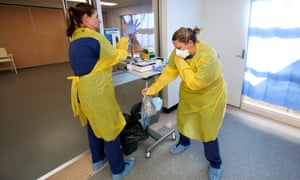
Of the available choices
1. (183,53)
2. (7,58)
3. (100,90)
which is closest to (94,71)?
(100,90)

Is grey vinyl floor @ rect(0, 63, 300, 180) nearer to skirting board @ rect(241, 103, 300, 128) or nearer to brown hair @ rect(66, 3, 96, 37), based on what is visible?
skirting board @ rect(241, 103, 300, 128)

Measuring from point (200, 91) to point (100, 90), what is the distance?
2.62ft

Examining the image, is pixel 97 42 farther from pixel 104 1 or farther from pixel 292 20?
pixel 104 1

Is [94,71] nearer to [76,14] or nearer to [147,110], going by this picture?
[76,14]

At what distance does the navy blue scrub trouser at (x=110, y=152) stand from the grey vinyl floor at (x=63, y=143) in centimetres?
42

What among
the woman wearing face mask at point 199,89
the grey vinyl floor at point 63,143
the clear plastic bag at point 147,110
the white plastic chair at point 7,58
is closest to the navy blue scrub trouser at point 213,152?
the woman wearing face mask at point 199,89

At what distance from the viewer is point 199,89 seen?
4.32ft

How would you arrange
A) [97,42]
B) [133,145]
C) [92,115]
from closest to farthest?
[97,42], [92,115], [133,145]

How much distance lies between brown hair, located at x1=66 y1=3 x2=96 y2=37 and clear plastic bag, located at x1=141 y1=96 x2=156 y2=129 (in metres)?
0.85

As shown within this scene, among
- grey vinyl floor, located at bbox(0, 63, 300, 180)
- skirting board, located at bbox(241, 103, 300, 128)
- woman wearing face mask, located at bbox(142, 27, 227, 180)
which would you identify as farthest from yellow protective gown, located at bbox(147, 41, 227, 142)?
skirting board, located at bbox(241, 103, 300, 128)

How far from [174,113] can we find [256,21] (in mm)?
1785

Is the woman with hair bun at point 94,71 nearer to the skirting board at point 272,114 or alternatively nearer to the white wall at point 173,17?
the white wall at point 173,17

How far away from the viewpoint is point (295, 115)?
2301 millimetres

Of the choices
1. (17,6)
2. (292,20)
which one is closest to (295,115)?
(292,20)
